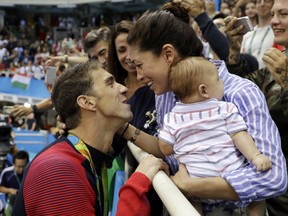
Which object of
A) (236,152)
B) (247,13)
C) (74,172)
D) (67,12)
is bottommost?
(67,12)

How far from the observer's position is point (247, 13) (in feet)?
13.9

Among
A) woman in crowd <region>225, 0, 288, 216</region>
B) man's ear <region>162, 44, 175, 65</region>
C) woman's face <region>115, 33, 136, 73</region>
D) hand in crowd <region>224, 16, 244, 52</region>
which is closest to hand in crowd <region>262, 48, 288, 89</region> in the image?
woman in crowd <region>225, 0, 288, 216</region>

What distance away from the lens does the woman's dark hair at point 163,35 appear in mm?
1632

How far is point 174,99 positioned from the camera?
1794 mm

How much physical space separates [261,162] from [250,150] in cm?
4

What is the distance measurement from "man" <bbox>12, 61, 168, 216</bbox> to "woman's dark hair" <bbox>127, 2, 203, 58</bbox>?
21cm

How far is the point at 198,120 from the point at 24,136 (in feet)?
30.3

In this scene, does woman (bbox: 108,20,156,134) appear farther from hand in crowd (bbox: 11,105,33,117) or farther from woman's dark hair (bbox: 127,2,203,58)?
hand in crowd (bbox: 11,105,33,117)

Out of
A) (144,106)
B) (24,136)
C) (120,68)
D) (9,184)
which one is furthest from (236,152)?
Answer: (24,136)

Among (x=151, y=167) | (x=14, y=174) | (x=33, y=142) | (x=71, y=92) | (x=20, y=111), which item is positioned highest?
(x=71, y=92)

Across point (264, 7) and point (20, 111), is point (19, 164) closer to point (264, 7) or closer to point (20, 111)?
point (20, 111)

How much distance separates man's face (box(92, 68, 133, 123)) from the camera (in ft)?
5.79

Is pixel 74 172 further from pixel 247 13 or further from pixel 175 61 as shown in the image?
pixel 247 13

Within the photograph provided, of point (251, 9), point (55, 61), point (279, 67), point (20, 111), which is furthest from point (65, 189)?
point (251, 9)
